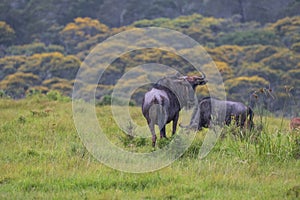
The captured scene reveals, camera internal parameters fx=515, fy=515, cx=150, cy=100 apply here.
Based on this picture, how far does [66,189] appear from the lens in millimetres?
6566

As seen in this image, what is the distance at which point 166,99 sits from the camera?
30.6 feet

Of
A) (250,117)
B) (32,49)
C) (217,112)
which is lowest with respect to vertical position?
(250,117)

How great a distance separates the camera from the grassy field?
6.40 metres

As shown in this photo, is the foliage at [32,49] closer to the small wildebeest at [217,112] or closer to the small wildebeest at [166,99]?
the small wildebeest at [217,112]

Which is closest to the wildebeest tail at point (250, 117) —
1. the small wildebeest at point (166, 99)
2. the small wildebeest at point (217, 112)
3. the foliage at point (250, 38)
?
the small wildebeest at point (217, 112)

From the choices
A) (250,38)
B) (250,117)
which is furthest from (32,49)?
(250,117)

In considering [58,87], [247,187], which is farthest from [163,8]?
[247,187]

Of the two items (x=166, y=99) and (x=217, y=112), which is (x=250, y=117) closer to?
(x=217, y=112)

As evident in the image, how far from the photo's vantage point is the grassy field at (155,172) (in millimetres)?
6402

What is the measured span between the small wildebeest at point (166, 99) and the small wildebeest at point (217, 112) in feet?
2.32

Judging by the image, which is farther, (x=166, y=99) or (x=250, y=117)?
(x=250, y=117)

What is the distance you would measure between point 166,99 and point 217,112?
6.25ft

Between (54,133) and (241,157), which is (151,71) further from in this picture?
(241,157)

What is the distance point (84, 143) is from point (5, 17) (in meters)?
36.2
